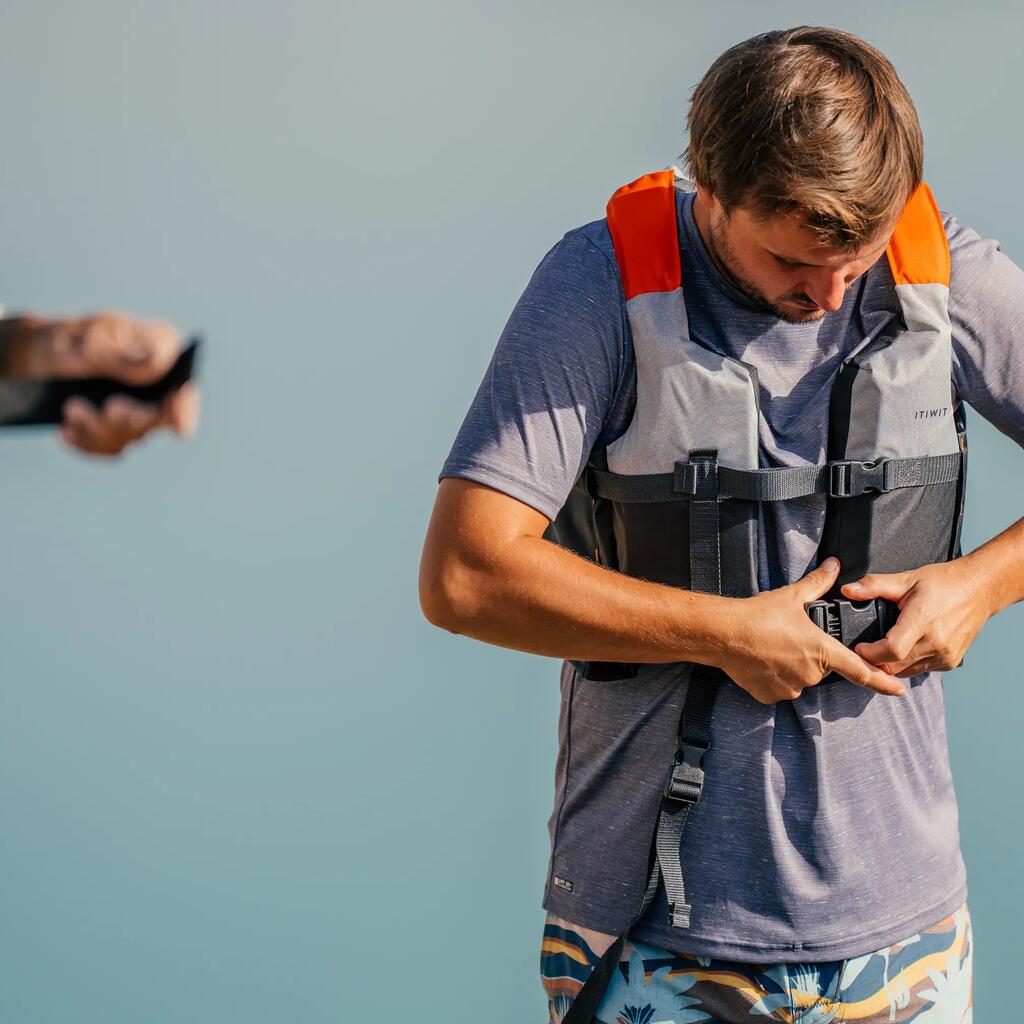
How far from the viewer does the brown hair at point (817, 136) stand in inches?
50.7

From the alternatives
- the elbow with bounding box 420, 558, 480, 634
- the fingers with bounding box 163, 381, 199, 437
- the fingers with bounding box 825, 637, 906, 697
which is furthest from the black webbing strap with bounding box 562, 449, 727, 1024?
the fingers with bounding box 163, 381, 199, 437

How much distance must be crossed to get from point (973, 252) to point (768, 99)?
29 cm

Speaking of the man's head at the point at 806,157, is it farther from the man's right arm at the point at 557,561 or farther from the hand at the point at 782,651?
the hand at the point at 782,651

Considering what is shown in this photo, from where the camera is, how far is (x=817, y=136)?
4.23 ft

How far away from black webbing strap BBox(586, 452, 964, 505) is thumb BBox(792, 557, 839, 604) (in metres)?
0.07

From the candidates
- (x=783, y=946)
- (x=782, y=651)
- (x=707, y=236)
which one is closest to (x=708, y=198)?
(x=707, y=236)

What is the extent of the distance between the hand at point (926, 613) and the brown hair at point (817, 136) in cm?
33

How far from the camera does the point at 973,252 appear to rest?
1.46 metres

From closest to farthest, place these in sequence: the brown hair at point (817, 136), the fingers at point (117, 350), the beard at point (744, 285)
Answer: the fingers at point (117, 350), the brown hair at point (817, 136), the beard at point (744, 285)

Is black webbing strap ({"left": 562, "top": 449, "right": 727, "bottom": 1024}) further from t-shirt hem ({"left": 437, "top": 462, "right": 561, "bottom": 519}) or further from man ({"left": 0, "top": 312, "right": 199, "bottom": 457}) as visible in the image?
man ({"left": 0, "top": 312, "right": 199, "bottom": 457})

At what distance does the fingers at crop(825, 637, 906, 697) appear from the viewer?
53.6 inches

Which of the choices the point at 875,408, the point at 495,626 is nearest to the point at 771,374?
the point at 875,408

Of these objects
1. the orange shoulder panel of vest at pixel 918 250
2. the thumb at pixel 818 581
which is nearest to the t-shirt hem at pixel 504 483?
the thumb at pixel 818 581

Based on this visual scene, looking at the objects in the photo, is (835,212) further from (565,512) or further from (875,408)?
(565,512)
